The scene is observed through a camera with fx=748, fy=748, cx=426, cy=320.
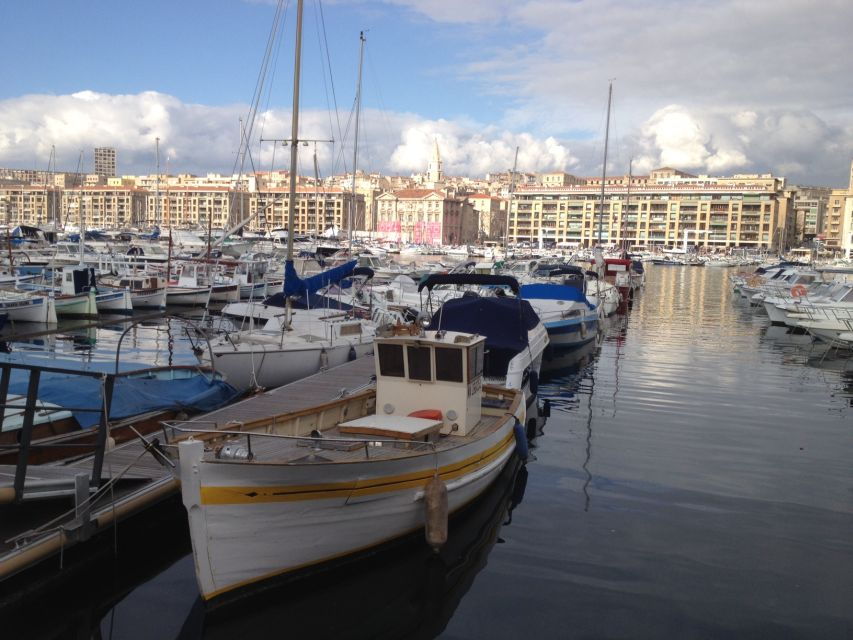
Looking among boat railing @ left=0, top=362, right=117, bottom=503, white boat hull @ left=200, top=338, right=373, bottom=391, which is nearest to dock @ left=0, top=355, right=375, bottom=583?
boat railing @ left=0, top=362, right=117, bottom=503

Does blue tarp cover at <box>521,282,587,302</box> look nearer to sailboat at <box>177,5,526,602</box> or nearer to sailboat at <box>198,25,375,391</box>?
sailboat at <box>198,25,375,391</box>

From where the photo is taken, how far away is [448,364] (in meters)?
11.7

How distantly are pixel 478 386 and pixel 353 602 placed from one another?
445 cm

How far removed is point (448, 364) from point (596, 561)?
3.61 m

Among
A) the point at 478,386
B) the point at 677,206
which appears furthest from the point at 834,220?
the point at 478,386

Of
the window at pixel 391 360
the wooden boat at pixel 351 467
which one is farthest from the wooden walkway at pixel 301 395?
the window at pixel 391 360

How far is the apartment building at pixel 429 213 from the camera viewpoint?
559ft

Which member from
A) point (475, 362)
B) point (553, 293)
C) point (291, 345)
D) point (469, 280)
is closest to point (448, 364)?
Answer: point (475, 362)

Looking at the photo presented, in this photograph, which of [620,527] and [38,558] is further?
[620,527]

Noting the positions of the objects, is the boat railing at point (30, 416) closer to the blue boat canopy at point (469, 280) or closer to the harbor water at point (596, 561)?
the harbor water at point (596, 561)

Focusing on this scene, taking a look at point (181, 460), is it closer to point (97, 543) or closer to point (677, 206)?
point (97, 543)

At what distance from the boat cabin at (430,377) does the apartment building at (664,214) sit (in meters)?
146

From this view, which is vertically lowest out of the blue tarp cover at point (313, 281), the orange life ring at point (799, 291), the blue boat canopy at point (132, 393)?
the blue boat canopy at point (132, 393)

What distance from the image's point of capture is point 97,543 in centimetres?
979
